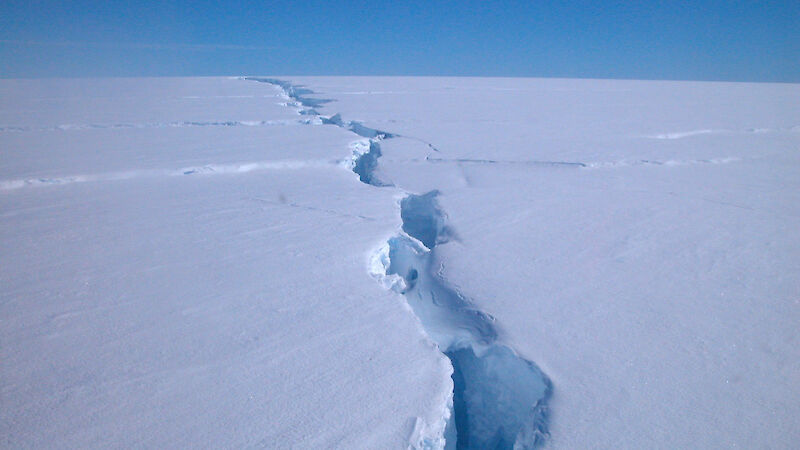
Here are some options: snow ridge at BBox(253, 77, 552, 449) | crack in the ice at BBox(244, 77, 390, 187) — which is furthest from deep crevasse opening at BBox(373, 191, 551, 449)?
crack in the ice at BBox(244, 77, 390, 187)

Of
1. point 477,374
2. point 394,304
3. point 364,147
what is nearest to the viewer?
point 477,374

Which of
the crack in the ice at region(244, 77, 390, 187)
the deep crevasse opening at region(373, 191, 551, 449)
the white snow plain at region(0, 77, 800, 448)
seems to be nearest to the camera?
the white snow plain at region(0, 77, 800, 448)

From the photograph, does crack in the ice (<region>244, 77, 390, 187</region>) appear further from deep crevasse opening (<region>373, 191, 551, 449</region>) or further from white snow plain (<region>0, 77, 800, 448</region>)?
deep crevasse opening (<region>373, 191, 551, 449</region>)

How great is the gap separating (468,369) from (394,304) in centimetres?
29

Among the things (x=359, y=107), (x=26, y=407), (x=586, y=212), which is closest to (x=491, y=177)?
(x=586, y=212)

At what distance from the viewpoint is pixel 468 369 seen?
1321mm

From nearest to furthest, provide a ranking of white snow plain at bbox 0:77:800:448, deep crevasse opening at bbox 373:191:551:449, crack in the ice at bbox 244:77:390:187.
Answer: white snow plain at bbox 0:77:800:448 → deep crevasse opening at bbox 373:191:551:449 → crack in the ice at bbox 244:77:390:187

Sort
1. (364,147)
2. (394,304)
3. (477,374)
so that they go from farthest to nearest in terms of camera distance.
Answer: (364,147)
(394,304)
(477,374)

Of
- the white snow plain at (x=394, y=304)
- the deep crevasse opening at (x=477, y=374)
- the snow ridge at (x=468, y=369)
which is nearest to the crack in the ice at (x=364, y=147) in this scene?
the white snow plain at (x=394, y=304)

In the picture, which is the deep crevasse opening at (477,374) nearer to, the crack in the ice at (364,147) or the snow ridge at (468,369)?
the snow ridge at (468,369)

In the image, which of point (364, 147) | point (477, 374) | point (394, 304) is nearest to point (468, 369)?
point (477, 374)

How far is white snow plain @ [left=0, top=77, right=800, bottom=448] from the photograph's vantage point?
99 centimetres

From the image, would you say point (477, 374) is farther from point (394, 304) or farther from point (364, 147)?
point (364, 147)

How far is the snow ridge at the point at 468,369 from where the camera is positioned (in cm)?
103
